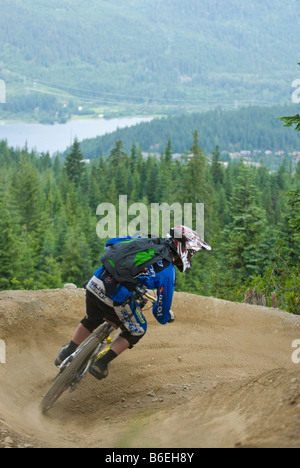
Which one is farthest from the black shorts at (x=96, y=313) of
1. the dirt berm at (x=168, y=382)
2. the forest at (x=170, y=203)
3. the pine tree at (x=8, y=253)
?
the pine tree at (x=8, y=253)

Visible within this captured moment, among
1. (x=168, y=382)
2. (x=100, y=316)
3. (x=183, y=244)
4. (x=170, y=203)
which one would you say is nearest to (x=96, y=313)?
(x=100, y=316)

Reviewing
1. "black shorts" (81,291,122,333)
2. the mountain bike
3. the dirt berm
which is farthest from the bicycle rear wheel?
the dirt berm

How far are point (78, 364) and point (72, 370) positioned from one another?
0.11m

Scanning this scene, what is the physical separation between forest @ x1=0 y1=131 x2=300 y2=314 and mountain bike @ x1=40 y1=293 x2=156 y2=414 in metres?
7.65

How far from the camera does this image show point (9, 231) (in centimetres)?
4850

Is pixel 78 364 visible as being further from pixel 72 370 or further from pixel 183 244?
pixel 183 244

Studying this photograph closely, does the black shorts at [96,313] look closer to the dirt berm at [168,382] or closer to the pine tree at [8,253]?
the dirt berm at [168,382]

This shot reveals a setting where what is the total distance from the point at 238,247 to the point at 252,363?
80.3 ft

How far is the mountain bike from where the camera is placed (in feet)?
22.6

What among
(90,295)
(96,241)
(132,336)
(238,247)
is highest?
(90,295)

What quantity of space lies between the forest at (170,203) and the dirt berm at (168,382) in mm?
3910
